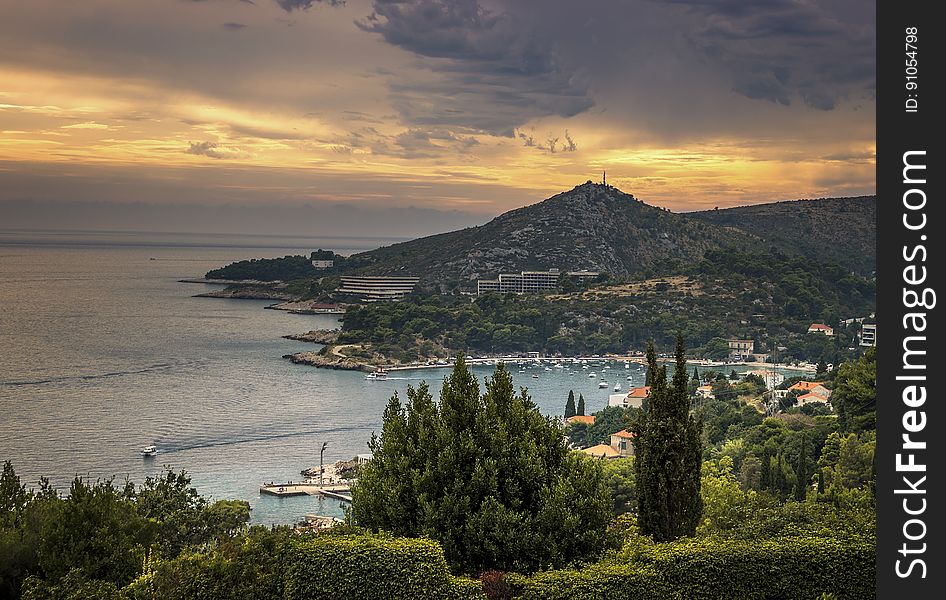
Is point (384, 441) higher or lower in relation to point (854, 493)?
higher

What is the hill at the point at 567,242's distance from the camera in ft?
284

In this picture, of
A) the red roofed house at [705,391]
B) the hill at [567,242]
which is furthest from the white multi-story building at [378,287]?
the red roofed house at [705,391]

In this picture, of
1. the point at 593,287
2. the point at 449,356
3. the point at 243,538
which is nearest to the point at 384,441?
the point at 243,538

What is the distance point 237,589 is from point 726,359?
174 feet

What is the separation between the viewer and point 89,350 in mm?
52000

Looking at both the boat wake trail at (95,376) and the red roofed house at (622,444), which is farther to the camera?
the boat wake trail at (95,376)

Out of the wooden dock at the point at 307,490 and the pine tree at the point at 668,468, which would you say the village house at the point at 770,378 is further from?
the pine tree at the point at 668,468

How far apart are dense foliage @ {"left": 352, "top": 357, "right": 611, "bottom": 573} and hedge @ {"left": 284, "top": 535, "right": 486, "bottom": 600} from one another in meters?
1.07

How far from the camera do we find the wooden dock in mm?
25266

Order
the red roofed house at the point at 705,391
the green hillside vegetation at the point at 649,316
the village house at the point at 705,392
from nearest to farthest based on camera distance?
the village house at the point at 705,392, the red roofed house at the point at 705,391, the green hillside vegetation at the point at 649,316

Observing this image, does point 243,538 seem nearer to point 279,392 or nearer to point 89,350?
point 279,392

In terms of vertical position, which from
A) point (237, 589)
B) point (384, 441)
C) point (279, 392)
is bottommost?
point (279, 392)

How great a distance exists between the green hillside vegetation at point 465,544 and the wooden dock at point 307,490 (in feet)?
54.8

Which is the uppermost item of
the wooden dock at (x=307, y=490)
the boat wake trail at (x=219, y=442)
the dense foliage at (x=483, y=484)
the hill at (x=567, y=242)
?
the hill at (x=567, y=242)
